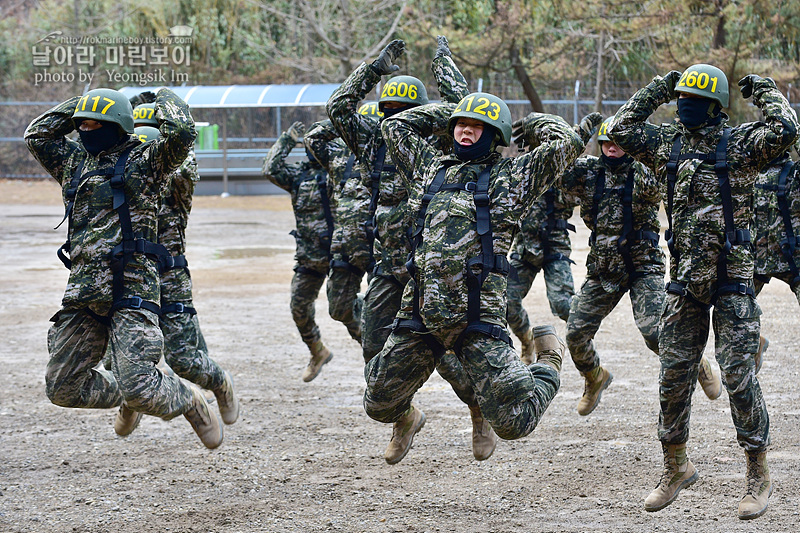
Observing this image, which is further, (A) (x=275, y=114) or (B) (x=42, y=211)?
(A) (x=275, y=114)

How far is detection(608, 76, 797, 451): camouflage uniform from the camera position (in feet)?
18.3

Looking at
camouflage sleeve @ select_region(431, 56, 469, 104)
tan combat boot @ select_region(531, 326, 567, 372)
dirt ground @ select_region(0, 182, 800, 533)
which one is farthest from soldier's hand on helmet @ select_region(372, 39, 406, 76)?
dirt ground @ select_region(0, 182, 800, 533)

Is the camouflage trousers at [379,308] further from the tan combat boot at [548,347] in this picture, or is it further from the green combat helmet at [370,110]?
the green combat helmet at [370,110]

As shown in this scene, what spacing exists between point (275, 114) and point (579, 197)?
2361 cm

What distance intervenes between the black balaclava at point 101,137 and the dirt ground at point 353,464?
6.96 ft

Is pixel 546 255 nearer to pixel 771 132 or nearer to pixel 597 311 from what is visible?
pixel 597 311

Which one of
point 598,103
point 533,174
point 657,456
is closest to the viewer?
point 533,174

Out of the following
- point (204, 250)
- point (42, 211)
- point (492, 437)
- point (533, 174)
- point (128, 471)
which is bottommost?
point (42, 211)

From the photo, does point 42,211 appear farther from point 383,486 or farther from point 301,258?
point 383,486

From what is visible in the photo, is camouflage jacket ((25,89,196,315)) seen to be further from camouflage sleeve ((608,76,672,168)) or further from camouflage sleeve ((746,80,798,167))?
camouflage sleeve ((746,80,798,167))

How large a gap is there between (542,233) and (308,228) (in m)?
2.13

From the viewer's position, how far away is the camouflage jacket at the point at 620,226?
7426 mm

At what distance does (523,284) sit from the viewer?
8.86 m

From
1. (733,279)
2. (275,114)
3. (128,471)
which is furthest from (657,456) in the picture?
(275,114)
